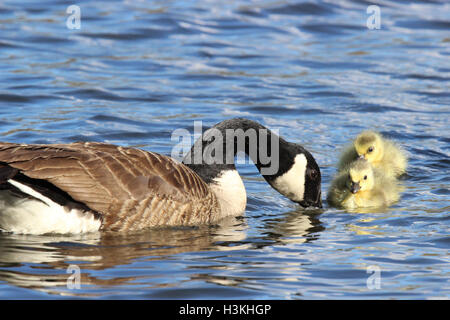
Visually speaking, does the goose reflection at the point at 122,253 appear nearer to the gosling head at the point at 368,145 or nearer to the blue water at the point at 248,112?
the blue water at the point at 248,112

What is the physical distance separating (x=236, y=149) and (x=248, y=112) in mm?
3960

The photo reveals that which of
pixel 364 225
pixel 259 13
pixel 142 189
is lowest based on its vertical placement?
pixel 364 225

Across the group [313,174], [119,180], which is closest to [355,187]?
[313,174]

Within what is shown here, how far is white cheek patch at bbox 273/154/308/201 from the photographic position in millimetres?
8836

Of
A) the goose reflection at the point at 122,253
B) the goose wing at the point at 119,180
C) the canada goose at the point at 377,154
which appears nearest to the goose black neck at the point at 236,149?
the goose wing at the point at 119,180

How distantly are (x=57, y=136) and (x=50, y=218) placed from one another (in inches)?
162

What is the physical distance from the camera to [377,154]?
406 inches

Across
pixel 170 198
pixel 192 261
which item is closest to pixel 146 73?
pixel 170 198

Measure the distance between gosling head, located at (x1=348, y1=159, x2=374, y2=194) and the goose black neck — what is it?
0.75 meters

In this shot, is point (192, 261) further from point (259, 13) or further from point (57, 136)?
point (259, 13)

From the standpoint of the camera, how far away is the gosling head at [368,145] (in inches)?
399

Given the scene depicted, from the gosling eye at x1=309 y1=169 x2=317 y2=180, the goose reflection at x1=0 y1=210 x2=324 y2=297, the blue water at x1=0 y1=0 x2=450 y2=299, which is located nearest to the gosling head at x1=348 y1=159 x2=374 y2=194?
the blue water at x1=0 y1=0 x2=450 y2=299

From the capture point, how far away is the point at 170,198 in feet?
25.7

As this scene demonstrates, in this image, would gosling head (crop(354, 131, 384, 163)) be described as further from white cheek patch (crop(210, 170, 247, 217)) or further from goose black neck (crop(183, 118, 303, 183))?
white cheek patch (crop(210, 170, 247, 217))
